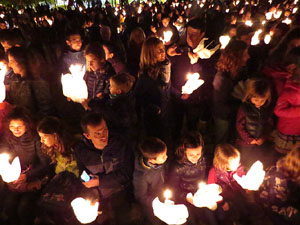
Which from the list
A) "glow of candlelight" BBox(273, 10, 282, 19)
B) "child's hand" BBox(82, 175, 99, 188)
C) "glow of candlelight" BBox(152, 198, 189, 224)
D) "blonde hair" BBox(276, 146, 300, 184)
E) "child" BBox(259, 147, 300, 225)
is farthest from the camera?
"glow of candlelight" BBox(273, 10, 282, 19)

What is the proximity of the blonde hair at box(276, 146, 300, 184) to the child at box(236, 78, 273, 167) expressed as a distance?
0.48 meters

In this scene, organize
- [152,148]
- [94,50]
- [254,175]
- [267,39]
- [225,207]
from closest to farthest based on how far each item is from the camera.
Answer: [254,175] → [152,148] → [225,207] → [94,50] → [267,39]

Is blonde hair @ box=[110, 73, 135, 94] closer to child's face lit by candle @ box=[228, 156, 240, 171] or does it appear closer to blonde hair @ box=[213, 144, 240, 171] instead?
blonde hair @ box=[213, 144, 240, 171]

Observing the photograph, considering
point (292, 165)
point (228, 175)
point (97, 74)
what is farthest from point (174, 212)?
point (97, 74)

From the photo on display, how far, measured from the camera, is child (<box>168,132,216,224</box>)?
8.93 ft

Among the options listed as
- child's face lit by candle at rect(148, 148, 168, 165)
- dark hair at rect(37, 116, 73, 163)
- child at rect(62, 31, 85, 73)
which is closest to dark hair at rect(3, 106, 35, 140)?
dark hair at rect(37, 116, 73, 163)

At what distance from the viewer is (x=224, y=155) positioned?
8.78 ft

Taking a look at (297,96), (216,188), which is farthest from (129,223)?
(297,96)

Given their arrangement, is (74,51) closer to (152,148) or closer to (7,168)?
(7,168)

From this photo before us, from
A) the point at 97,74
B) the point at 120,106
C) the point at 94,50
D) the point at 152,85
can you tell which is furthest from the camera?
the point at 97,74

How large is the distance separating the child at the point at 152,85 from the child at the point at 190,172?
0.48 m

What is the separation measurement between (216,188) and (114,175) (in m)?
1.21

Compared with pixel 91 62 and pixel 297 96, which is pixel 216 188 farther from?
pixel 91 62

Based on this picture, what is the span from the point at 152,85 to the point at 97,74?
2.84ft
